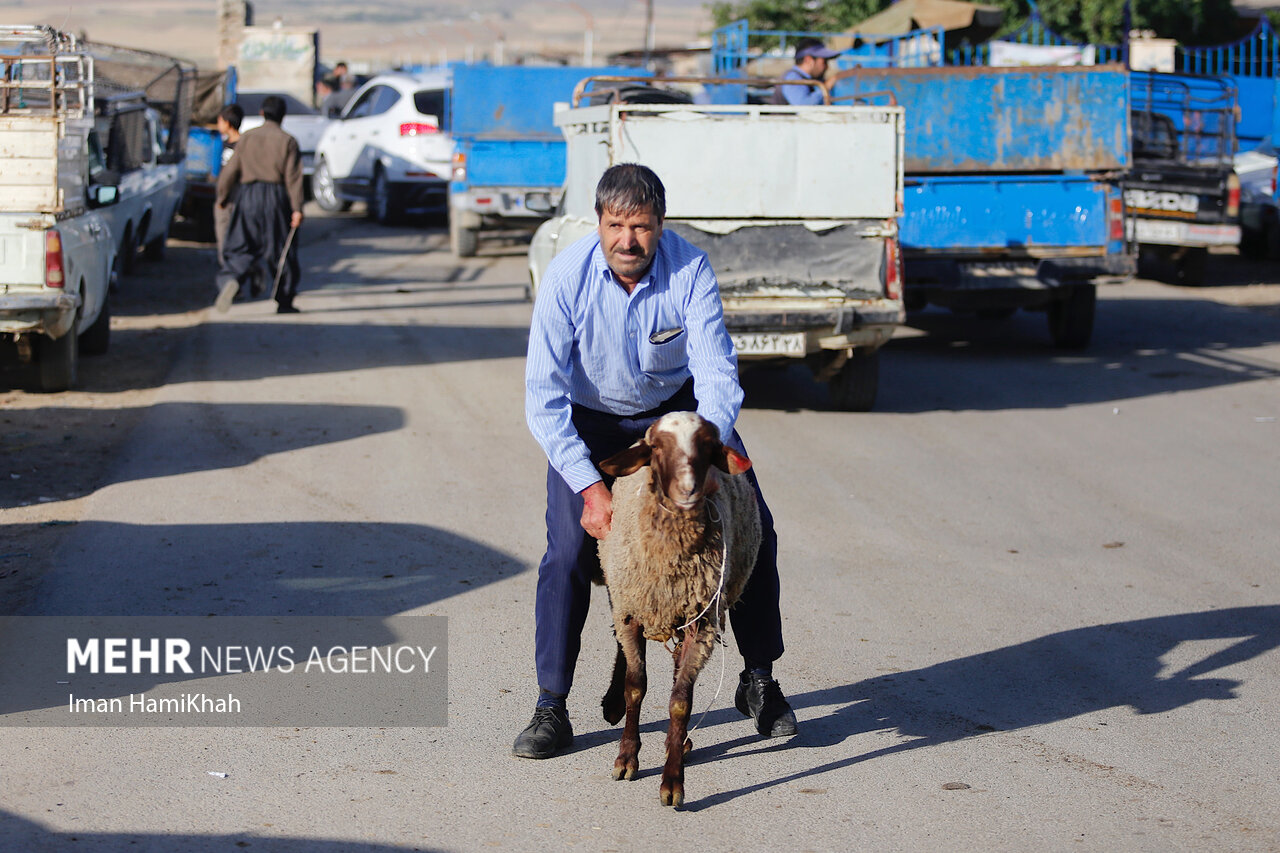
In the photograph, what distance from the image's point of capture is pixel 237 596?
582 centimetres

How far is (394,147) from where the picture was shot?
2061 cm

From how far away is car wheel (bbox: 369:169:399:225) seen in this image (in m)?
21.2

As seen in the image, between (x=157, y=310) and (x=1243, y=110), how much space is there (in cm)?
1812

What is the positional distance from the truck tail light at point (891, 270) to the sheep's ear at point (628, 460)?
6281 mm

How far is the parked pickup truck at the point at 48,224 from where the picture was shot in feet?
29.8

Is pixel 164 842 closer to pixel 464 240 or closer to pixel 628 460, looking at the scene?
pixel 628 460

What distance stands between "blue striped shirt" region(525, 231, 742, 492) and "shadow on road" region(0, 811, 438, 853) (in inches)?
47.8

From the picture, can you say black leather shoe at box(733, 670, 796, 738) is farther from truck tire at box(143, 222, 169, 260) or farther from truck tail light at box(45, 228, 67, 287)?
truck tire at box(143, 222, 169, 260)

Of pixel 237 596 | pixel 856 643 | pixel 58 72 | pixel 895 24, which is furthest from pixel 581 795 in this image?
pixel 895 24

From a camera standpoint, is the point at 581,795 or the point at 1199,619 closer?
the point at 581,795

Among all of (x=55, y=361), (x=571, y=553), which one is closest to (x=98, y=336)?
(x=55, y=361)

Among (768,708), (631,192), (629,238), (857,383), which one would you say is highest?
(631,192)

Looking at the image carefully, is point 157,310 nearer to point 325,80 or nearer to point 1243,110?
point 1243,110

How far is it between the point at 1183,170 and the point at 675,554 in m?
13.3
